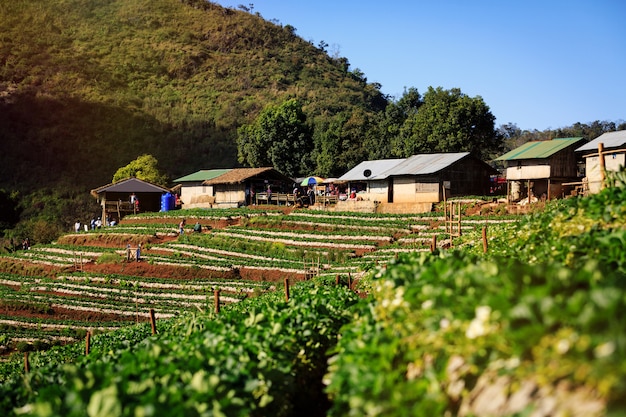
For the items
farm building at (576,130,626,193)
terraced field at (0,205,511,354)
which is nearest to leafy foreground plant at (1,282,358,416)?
terraced field at (0,205,511,354)

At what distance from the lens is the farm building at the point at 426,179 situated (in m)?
51.2

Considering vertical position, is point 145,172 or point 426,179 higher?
point 145,172

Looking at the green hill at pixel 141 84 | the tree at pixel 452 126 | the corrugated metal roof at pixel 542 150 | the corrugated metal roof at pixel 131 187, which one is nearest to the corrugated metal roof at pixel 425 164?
the corrugated metal roof at pixel 542 150

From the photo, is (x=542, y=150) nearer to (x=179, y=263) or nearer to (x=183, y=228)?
(x=179, y=263)

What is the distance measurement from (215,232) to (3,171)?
181ft

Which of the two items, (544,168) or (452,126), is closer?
(544,168)

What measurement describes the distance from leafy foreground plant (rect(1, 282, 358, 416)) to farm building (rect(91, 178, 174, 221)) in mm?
55787

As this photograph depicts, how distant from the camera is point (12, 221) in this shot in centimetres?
6675

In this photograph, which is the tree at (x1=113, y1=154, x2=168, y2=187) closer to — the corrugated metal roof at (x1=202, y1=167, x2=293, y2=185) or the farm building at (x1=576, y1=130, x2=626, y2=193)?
the corrugated metal roof at (x1=202, y1=167, x2=293, y2=185)

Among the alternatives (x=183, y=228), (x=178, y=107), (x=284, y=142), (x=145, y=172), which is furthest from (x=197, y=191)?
(x=178, y=107)

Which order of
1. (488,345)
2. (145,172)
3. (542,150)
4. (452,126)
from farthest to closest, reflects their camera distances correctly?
(145,172)
(452,126)
(542,150)
(488,345)

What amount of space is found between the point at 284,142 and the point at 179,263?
1501 inches

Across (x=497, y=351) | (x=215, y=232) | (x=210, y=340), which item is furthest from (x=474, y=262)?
(x=215, y=232)

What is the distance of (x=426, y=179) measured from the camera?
169 feet
